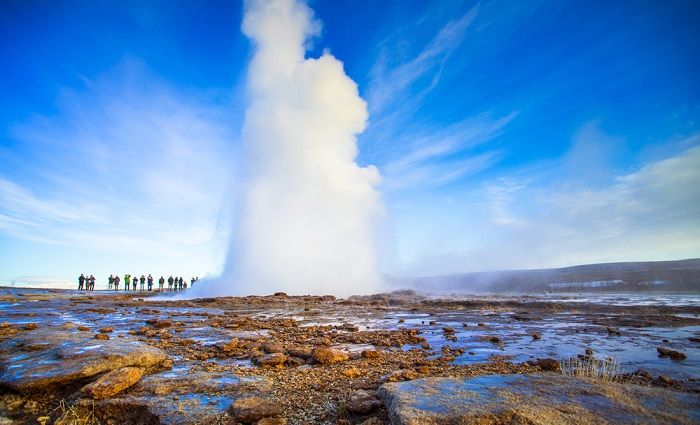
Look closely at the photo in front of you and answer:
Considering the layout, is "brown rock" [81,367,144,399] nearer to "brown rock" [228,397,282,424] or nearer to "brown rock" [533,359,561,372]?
"brown rock" [228,397,282,424]

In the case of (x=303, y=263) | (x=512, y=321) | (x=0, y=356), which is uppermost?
(x=303, y=263)

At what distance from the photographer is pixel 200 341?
12.0m

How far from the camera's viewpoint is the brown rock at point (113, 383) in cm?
612

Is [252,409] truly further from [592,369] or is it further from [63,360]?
[592,369]

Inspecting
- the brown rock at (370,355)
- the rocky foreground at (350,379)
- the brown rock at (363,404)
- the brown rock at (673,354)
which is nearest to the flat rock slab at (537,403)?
the rocky foreground at (350,379)

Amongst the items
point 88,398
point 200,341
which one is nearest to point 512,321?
point 200,341

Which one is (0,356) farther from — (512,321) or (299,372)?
(512,321)

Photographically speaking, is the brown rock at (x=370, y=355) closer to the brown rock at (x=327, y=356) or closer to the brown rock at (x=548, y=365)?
the brown rock at (x=327, y=356)

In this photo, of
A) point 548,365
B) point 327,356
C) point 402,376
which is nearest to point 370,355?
point 327,356

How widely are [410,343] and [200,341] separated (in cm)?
731

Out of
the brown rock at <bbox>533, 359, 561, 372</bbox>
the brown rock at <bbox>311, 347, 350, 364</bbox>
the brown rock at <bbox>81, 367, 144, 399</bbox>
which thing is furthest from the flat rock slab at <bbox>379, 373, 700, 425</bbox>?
the brown rock at <bbox>81, 367, 144, 399</bbox>

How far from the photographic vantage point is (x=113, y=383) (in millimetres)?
6383

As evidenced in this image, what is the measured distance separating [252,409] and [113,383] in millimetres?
2991

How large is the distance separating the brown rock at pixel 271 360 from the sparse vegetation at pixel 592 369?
20.9 ft
